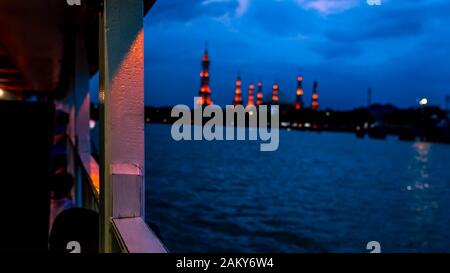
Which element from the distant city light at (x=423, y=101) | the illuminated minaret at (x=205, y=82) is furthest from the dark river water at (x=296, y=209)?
the illuminated minaret at (x=205, y=82)

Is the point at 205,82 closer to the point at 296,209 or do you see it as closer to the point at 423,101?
the point at 296,209

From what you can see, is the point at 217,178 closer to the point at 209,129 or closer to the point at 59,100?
the point at 59,100

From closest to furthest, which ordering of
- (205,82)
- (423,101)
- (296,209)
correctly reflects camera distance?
(423,101) → (296,209) → (205,82)

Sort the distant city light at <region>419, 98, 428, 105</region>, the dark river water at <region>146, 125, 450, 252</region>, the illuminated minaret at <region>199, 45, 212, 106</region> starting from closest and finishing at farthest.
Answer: the distant city light at <region>419, 98, 428, 105</region>
the dark river water at <region>146, 125, 450, 252</region>
the illuminated minaret at <region>199, 45, 212, 106</region>

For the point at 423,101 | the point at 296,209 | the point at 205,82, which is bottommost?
the point at 296,209

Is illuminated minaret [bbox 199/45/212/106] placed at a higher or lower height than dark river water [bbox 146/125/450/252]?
higher

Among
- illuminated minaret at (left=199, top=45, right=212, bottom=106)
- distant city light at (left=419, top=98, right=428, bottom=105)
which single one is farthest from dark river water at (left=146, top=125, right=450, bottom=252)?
illuminated minaret at (left=199, top=45, right=212, bottom=106)

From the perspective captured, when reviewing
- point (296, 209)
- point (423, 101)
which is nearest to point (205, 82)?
point (296, 209)

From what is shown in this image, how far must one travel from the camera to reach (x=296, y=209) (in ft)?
120

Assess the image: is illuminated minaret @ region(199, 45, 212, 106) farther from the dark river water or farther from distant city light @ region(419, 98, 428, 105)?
distant city light @ region(419, 98, 428, 105)

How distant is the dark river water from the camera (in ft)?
83.5

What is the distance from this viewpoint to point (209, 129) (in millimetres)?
3277

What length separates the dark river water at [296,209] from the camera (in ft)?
83.5
